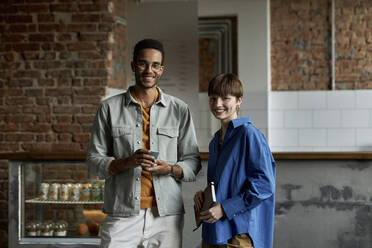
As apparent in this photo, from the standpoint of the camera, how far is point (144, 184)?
1.87 meters

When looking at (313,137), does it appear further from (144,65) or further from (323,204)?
(144,65)

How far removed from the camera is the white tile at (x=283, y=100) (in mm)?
5566

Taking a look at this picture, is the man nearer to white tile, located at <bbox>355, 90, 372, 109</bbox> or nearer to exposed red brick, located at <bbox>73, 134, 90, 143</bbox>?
exposed red brick, located at <bbox>73, 134, 90, 143</bbox>

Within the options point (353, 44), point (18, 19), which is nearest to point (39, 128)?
point (18, 19)

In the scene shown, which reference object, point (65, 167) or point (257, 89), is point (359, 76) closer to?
point (257, 89)

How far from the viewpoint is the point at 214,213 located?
5.44 ft

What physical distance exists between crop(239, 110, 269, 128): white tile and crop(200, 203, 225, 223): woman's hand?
3882 millimetres

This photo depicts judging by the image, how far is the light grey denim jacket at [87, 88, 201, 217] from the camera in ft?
6.07

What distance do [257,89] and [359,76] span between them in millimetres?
1252

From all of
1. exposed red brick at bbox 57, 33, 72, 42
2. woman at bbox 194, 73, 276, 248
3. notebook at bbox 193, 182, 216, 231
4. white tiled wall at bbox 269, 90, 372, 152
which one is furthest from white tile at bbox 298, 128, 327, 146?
notebook at bbox 193, 182, 216, 231

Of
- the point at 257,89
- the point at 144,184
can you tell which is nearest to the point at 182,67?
the point at 257,89

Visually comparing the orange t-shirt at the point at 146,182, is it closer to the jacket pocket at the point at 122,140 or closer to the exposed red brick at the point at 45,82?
the jacket pocket at the point at 122,140

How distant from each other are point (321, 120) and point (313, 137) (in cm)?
22

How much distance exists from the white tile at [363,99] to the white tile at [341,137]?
31 centimetres
